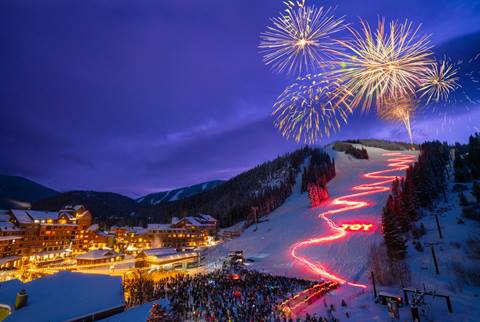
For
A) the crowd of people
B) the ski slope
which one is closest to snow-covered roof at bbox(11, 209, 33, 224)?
the ski slope

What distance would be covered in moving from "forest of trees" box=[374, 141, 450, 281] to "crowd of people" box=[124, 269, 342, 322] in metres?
11.6

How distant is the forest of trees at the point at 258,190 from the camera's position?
4277 inches

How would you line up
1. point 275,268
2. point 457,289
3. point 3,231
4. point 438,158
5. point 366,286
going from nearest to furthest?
point 457,289 < point 366,286 < point 275,268 < point 3,231 < point 438,158

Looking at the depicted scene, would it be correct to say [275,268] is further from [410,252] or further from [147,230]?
[147,230]

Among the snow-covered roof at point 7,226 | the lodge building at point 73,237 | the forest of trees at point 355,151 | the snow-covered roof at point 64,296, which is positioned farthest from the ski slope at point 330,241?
the snow-covered roof at point 7,226

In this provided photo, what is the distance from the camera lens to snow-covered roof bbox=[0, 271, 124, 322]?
528 inches

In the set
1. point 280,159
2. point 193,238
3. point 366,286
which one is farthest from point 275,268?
point 280,159

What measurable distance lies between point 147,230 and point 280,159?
4623 inches

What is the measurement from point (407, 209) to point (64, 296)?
1752 inches

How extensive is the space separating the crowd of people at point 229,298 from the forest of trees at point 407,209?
1158 centimetres

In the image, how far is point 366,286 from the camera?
89.3ft

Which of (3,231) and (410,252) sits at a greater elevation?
(3,231)

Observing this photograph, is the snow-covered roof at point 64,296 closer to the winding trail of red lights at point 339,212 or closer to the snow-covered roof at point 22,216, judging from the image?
the winding trail of red lights at point 339,212

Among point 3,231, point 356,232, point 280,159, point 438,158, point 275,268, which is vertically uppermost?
point 280,159
